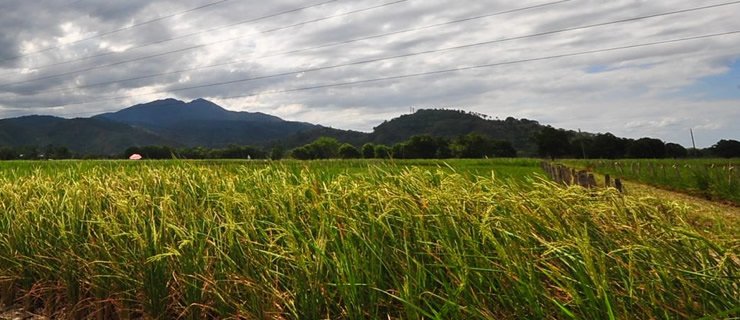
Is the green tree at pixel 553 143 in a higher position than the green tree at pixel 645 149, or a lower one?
higher

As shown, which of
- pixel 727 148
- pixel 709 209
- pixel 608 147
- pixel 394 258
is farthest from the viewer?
pixel 608 147

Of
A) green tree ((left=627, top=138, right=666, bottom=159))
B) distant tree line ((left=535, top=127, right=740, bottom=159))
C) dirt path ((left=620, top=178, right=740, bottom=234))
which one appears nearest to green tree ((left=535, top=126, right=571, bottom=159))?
distant tree line ((left=535, top=127, right=740, bottom=159))

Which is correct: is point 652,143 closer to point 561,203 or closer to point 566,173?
point 566,173

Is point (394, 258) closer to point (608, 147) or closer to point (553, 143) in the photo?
point (553, 143)

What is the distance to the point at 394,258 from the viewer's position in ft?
9.35

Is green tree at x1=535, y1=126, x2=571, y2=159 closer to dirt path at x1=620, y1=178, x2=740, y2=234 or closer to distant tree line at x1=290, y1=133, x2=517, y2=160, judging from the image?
distant tree line at x1=290, y1=133, x2=517, y2=160

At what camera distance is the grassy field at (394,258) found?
7.11 ft

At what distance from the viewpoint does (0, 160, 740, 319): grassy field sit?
2.17m

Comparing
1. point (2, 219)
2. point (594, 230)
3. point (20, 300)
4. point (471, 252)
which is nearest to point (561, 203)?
point (594, 230)

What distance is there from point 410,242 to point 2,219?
16.0 feet

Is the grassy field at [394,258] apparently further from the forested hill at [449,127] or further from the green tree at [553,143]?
the forested hill at [449,127]

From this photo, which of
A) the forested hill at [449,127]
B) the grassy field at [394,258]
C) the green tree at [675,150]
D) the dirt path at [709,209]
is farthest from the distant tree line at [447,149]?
the grassy field at [394,258]

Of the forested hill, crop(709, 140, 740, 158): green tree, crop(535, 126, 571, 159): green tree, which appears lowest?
crop(709, 140, 740, 158): green tree

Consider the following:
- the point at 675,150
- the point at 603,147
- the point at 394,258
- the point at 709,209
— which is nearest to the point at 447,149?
the point at 603,147
